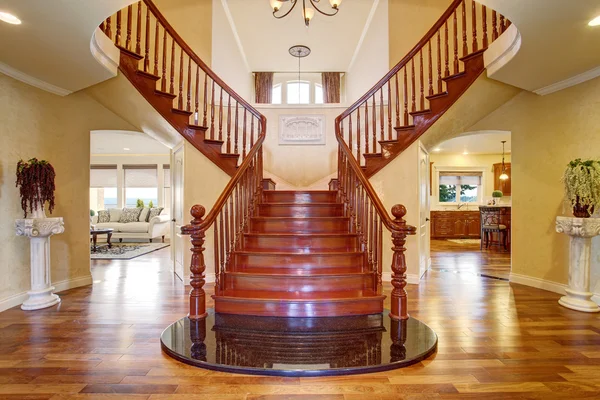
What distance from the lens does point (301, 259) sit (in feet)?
10.3

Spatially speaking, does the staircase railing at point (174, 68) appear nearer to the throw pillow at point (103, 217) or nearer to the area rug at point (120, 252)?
the area rug at point (120, 252)

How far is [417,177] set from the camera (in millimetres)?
4047

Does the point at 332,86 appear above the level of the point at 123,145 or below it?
above

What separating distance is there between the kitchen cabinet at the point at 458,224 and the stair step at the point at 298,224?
6547 mm

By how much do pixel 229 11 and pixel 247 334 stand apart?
5273mm

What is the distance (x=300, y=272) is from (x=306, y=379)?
1.22m

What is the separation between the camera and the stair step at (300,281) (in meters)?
2.90

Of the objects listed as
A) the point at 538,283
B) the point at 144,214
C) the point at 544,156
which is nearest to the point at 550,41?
the point at 544,156

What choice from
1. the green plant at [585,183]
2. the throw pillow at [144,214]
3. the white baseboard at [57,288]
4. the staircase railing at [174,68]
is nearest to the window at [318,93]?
the staircase railing at [174,68]

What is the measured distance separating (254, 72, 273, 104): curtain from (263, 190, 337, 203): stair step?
4429 millimetres

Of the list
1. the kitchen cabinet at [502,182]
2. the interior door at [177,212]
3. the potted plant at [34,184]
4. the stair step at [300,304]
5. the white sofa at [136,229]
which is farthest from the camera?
the kitchen cabinet at [502,182]

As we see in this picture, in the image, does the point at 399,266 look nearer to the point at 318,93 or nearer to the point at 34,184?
the point at 34,184

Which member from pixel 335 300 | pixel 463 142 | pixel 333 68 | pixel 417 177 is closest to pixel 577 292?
pixel 417 177

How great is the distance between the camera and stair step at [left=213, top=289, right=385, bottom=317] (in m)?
2.69
